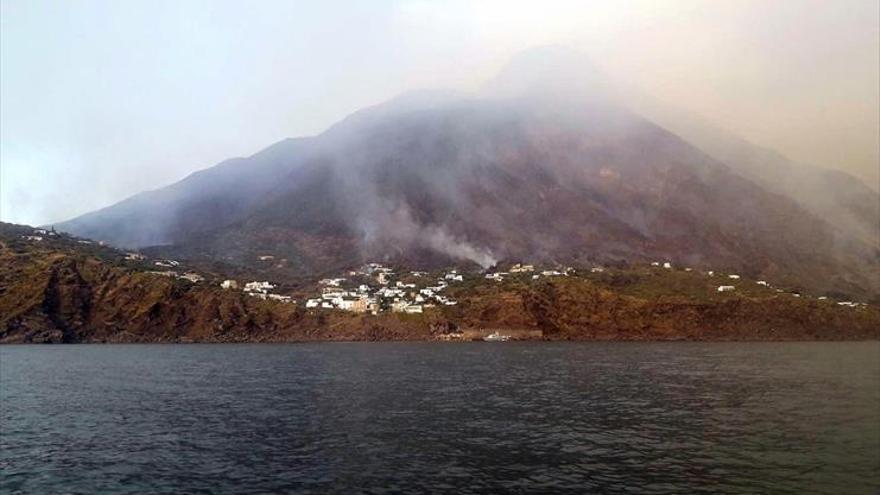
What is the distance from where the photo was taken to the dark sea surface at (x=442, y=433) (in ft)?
102

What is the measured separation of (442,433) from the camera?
141 ft

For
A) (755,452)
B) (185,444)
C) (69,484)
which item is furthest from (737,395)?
(69,484)

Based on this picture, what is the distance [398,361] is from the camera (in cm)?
11031

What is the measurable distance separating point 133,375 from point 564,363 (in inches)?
2668

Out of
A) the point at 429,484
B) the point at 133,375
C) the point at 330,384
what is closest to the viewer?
the point at 429,484

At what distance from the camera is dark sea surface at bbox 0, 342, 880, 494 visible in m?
31.2

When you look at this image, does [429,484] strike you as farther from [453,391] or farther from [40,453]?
[453,391]

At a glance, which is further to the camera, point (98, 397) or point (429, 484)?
point (98, 397)

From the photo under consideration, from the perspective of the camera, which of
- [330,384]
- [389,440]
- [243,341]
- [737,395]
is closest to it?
[389,440]

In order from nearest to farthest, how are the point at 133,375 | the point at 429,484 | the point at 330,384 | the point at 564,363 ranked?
the point at 429,484, the point at 330,384, the point at 133,375, the point at 564,363

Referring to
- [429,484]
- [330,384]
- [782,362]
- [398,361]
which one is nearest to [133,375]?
[330,384]

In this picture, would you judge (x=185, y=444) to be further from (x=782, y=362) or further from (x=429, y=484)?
(x=782, y=362)

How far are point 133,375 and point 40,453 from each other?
178 ft

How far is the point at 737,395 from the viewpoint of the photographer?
64.6 meters
